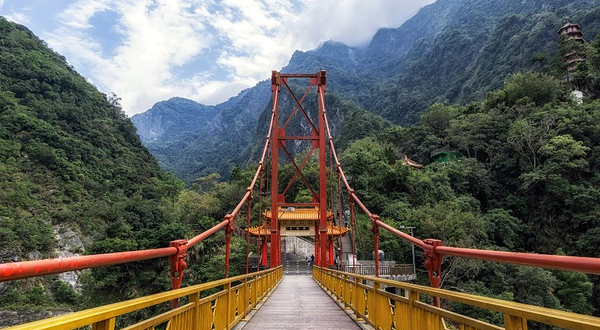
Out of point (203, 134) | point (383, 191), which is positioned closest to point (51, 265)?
point (383, 191)

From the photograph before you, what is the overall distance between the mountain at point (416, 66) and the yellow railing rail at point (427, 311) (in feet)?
173

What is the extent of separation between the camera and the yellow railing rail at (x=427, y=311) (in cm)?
139

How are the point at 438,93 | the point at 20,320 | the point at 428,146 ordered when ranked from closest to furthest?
the point at 20,320, the point at 428,146, the point at 438,93

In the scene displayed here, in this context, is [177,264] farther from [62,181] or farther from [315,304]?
[62,181]

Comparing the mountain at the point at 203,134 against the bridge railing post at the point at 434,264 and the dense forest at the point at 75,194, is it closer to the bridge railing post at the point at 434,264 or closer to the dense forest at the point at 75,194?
the dense forest at the point at 75,194

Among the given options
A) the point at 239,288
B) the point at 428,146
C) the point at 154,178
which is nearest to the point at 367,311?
the point at 239,288

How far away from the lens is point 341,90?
108 meters

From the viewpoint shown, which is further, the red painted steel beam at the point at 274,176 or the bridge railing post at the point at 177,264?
the red painted steel beam at the point at 274,176

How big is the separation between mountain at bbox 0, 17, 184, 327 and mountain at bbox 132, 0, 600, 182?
47.4m

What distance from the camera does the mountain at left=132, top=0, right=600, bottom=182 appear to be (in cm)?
6112

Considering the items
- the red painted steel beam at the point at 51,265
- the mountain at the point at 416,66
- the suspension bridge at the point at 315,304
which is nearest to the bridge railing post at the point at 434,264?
the suspension bridge at the point at 315,304

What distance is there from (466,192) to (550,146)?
7.94 metres

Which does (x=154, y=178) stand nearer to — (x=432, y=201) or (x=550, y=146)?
(x=432, y=201)

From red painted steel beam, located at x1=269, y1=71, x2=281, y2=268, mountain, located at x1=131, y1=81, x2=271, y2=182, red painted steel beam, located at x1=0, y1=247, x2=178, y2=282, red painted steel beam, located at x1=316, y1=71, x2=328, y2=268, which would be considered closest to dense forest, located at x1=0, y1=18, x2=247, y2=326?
red painted steel beam, located at x1=269, y1=71, x2=281, y2=268
